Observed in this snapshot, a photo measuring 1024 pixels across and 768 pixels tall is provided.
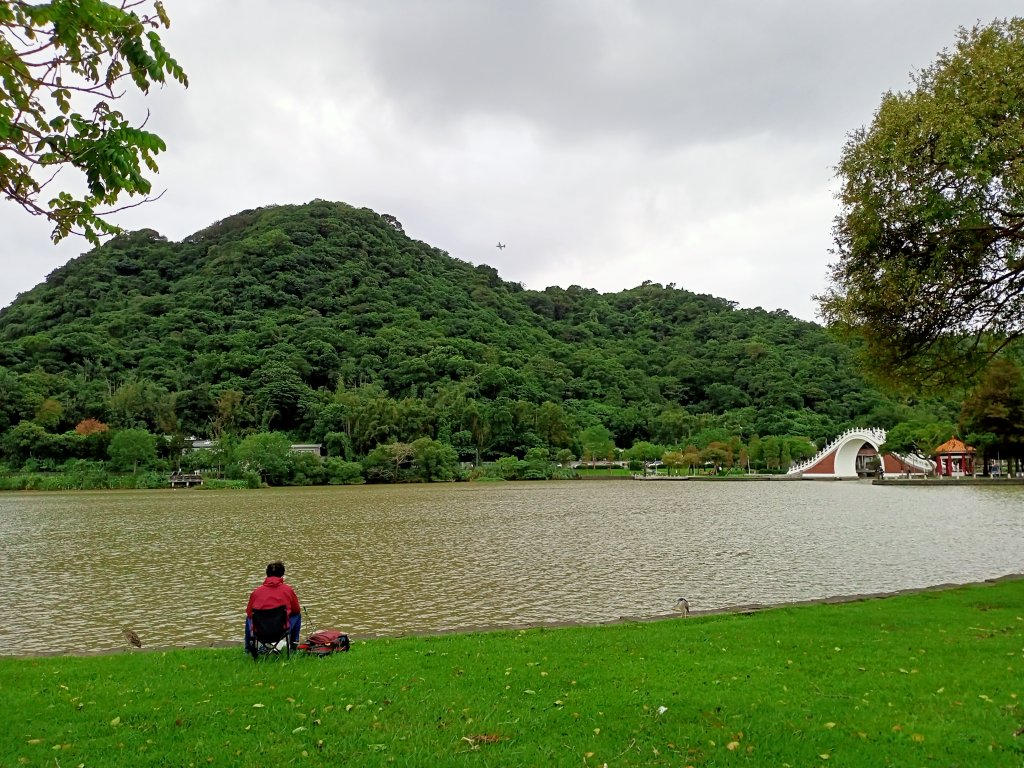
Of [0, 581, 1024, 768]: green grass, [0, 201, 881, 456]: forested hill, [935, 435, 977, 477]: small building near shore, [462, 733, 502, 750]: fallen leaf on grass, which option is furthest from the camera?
[0, 201, 881, 456]: forested hill

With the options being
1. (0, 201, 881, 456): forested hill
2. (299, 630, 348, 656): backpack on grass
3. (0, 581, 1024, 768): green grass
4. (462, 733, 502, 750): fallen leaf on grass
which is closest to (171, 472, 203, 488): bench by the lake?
(0, 201, 881, 456): forested hill

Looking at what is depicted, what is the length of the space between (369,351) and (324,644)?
120366mm

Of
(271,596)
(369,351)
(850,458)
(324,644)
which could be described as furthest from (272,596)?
(369,351)

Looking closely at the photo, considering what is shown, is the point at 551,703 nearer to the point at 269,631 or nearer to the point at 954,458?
the point at 269,631

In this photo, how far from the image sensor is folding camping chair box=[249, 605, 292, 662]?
305 inches

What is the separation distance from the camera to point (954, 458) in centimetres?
7175

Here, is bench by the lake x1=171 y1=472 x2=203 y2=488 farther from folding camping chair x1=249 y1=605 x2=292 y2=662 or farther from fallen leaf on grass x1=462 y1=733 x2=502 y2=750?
fallen leaf on grass x1=462 y1=733 x2=502 y2=750

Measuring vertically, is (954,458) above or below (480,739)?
above

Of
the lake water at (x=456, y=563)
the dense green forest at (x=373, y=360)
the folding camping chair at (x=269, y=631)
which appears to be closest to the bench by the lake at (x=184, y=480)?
the dense green forest at (x=373, y=360)

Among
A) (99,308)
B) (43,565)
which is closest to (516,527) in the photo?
(43,565)

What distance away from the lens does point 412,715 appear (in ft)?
18.5

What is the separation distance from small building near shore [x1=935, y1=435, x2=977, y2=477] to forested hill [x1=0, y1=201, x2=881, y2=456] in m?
30.6

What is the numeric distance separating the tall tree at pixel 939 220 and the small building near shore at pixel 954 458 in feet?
220

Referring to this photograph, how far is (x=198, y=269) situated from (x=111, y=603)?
156066 millimetres
